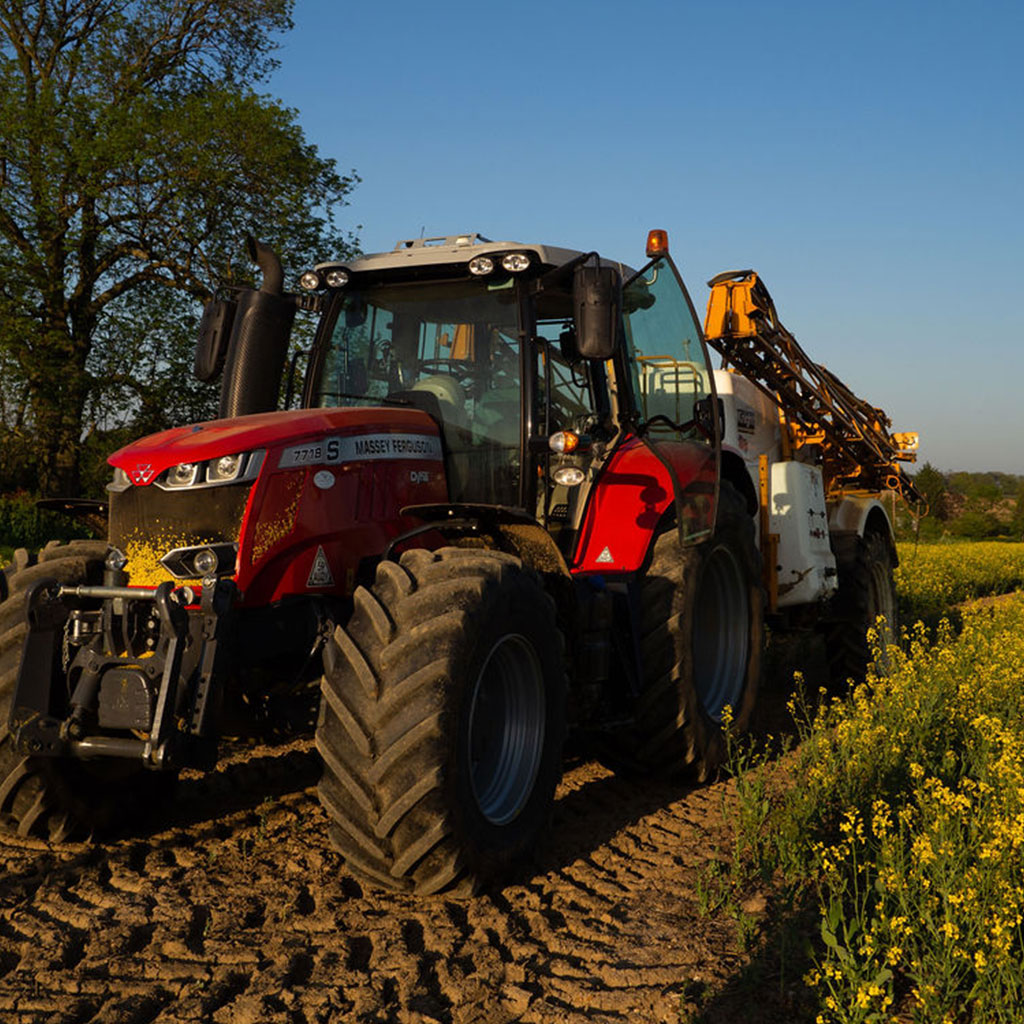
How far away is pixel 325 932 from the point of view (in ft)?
11.5

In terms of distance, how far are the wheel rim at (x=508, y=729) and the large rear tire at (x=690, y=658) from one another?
1.13 metres

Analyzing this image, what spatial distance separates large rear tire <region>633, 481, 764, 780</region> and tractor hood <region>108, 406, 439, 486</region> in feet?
5.01

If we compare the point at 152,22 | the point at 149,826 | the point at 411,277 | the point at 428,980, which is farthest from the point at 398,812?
the point at 152,22

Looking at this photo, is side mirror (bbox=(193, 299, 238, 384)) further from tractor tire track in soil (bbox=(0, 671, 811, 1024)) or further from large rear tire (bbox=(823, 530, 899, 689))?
large rear tire (bbox=(823, 530, 899, 689))

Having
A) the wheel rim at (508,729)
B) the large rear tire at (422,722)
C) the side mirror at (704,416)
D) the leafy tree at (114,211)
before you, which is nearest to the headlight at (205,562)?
the large rear tire at (422,722)

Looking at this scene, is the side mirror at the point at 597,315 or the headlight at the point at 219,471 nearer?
the headlight at the point at 219,471

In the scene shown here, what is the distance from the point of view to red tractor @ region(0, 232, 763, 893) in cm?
364

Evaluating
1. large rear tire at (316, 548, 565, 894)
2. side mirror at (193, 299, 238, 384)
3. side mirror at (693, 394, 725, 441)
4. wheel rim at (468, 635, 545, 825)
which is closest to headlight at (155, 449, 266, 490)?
large rear tire at (316, 548, 565, 894)

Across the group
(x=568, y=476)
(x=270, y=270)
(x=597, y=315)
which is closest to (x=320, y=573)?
(x=568, y=476)

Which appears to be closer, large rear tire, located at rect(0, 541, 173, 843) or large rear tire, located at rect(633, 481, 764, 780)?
large rear tire, located at rect(0, 541, 173, 843)

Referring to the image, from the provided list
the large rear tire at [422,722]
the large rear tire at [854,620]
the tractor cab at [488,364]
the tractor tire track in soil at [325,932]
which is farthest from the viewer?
the large rear tire at [854,620]

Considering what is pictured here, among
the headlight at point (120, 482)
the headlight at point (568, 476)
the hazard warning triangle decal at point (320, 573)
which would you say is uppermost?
the headlight at point (568, 476)

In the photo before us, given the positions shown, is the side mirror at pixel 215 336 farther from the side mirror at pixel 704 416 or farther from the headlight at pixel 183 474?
the side mirror at pixel 704 416

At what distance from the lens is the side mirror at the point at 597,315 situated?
14.9ft
